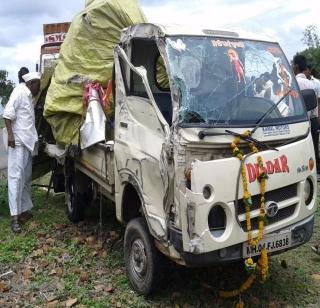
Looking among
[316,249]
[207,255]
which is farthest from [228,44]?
[316,249]

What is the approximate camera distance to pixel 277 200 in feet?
13.4

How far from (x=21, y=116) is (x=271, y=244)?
397cm

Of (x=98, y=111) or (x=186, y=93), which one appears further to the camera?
(x=98, y=111)

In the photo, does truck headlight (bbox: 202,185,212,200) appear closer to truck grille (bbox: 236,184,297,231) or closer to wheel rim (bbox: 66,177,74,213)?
truck grille (bbox: 236,184,297,231)

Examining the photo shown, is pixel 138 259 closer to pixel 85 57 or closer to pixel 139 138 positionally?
pixel 139 138

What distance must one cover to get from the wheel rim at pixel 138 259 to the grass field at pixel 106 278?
20cm

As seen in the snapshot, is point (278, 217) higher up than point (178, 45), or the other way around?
point (178, 45)

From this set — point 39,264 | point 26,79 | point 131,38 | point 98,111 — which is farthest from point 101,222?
point 131,38

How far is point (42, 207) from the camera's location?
7980 millimetres

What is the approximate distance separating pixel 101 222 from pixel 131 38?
2.82 m

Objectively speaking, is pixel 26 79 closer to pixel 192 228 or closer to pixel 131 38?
pixel 131 38

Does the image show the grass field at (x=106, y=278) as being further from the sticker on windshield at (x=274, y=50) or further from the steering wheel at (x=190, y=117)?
the sticker on windshield at (x=274, y=50)

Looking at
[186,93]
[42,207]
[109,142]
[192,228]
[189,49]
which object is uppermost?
[189,49]

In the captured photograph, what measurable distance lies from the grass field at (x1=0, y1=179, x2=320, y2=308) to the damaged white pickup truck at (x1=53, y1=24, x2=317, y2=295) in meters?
0.33
